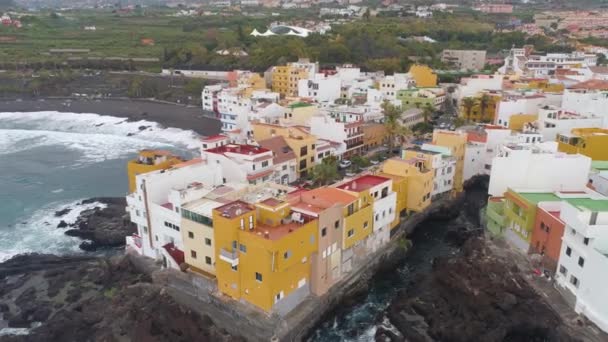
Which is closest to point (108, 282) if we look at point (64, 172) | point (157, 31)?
point (64, 172)

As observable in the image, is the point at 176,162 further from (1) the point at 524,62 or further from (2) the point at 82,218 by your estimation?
(1) the point at 524,62

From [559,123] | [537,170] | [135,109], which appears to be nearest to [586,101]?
[559,123]

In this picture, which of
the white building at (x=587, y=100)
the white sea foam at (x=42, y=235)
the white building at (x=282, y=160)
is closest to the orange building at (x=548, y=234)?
the white building at (x=282, y=160)

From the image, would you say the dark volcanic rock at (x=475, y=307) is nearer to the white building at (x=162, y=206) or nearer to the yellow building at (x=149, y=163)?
the white building at (x=162, y=206)

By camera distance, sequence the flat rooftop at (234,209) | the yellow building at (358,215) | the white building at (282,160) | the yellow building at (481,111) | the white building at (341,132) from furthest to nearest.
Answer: the yellow building at (481,111), the white building at (341,132), the white building at (282,160), the yellow building at (358,215), the flat rooftop at (234,209)

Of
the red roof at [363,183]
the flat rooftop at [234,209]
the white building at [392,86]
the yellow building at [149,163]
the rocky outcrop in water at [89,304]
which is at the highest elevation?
the white building at [392,86]

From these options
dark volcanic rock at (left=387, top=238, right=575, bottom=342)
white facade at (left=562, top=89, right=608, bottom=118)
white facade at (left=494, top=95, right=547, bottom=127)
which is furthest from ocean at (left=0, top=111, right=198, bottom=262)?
white facade at (left=562, top=89, right=608, bottom=118)

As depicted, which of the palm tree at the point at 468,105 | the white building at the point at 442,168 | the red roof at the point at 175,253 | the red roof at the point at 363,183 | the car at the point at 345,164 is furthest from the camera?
the palm tree at the point at 468,105
